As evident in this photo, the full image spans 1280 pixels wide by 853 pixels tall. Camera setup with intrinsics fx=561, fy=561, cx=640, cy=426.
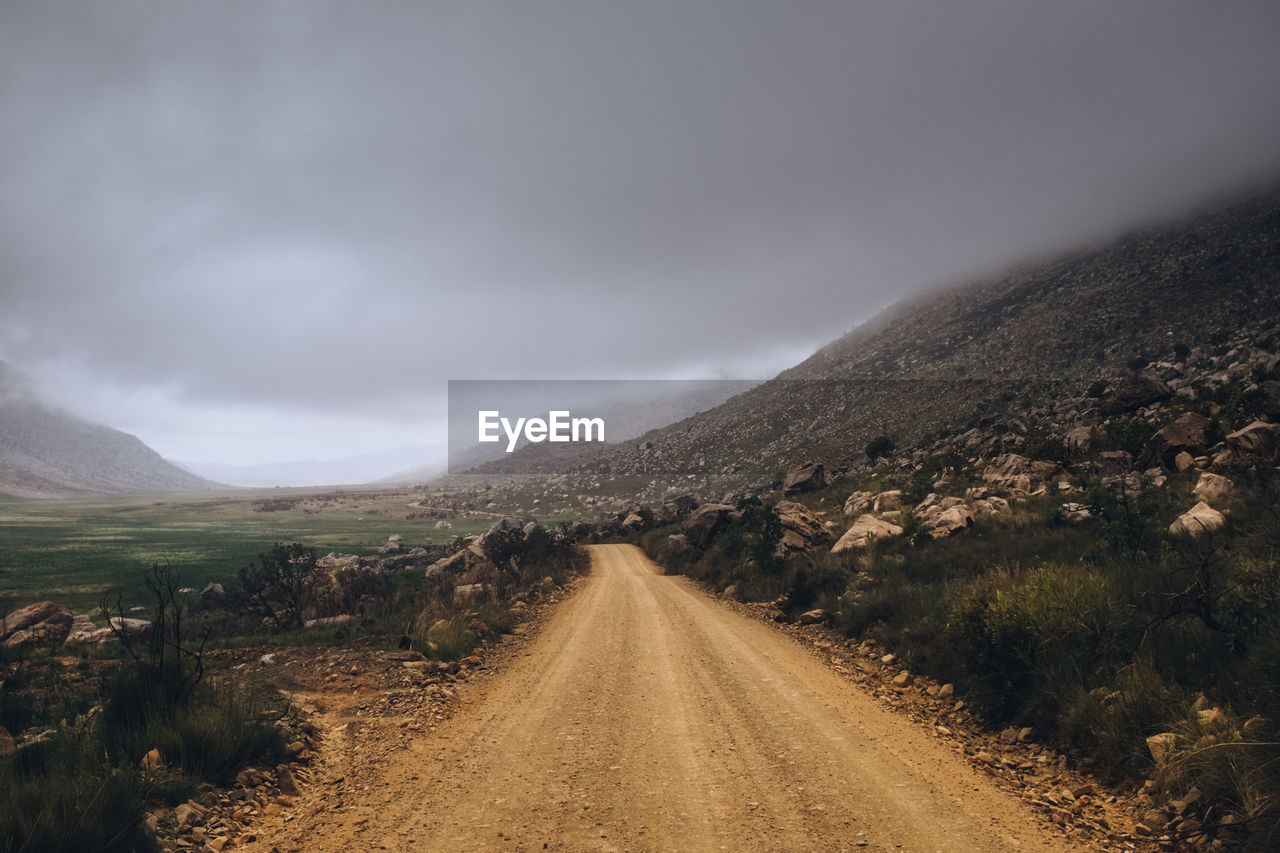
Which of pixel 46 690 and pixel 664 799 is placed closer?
pixel 664 799

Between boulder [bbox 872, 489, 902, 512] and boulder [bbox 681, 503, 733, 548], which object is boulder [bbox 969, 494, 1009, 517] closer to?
boulder [bbox 872, 489, 902, 512]

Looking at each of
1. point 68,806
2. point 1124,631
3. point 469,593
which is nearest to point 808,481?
point 469,593

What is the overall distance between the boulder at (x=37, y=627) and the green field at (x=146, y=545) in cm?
296

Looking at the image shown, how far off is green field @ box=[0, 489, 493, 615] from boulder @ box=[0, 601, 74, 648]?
2.96 m

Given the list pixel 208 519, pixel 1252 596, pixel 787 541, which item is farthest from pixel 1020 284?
pixel 208 519

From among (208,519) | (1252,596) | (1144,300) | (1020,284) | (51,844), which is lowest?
(208,519)

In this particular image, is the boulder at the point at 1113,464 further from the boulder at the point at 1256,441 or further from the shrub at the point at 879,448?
the shrub at the point at 879,448

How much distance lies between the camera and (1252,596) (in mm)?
6504

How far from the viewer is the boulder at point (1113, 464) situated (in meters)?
17.7

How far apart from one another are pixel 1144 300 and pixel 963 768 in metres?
58.4

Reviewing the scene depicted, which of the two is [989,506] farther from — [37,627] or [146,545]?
[146,545]

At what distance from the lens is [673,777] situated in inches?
238

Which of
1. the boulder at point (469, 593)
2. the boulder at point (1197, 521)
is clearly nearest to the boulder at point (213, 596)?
the boulder at point (469, 593)

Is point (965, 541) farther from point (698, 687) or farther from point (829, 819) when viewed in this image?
point (829, 819)
